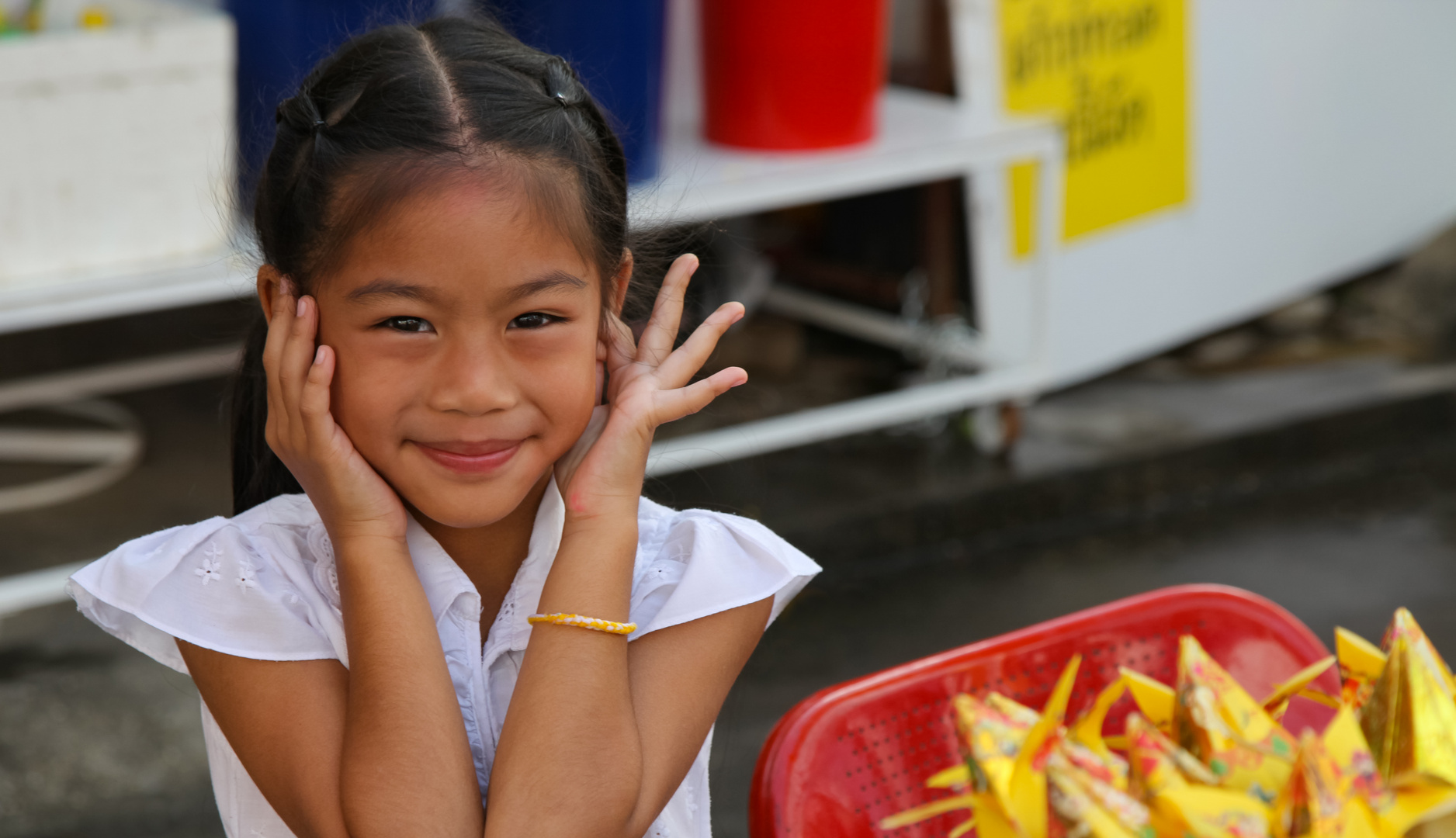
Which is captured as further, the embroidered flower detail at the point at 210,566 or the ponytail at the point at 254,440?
the ponytail at the point at 254,440

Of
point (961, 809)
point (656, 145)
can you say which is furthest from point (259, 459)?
point (656, 145)

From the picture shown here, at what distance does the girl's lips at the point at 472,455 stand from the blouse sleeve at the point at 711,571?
19 centimetres

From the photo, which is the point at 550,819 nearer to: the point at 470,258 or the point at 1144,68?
the point at 470,258

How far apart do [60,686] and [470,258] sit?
200 centimetres

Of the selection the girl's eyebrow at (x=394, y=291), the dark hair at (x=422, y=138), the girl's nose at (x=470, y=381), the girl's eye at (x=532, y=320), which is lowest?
the girl's nose at (x=470, y=381)

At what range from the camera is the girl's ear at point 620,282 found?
1214 mm

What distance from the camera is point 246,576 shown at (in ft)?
3.72

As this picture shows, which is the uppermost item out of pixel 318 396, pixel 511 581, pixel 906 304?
pixel 318 396

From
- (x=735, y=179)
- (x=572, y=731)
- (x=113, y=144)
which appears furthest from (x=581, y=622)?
(x=735, y=179)

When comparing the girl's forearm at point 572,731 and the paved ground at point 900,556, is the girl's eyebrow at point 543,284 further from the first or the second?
the paved ground at point 900,556

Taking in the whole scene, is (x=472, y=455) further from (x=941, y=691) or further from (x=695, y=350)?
(x=941, y=691)

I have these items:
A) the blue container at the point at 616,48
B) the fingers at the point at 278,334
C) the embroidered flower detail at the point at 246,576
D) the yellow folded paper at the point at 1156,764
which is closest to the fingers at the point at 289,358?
the fingers at the point at 278,334

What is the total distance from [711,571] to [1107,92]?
8.85 ft

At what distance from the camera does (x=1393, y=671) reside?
0.94 metres
